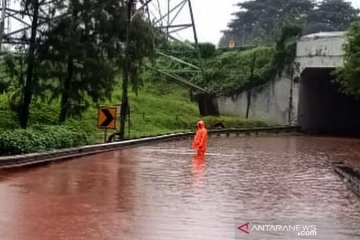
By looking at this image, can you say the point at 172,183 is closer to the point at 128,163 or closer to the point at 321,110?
the point at 128,163

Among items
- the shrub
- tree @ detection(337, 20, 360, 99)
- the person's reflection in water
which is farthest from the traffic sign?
tree @ detection(337, 20, 360, 99)

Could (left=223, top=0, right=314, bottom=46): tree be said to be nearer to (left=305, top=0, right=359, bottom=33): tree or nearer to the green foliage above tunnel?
(left=305, top=0, right=359, bottom=33): tree

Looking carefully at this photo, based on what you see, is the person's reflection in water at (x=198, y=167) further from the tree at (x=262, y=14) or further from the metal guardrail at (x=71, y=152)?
the tree at (x=262, y=14)

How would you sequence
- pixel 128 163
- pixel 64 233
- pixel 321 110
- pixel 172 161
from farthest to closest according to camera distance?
pixel 321 110 < pixel 172 161 < pixel 128 163 < pixel 64 233

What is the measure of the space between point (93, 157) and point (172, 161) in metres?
2.39

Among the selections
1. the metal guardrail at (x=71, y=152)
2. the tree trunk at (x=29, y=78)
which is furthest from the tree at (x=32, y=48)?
the metal guardrail at (x=71, y=152)

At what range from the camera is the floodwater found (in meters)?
9.12

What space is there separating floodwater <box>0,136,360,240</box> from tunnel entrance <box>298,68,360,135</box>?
89.1 ft

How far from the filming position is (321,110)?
4962 cm

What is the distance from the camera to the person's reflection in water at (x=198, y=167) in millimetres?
16392

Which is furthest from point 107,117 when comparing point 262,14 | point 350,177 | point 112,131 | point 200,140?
point 262,14

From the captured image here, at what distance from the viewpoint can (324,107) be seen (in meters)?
49.9

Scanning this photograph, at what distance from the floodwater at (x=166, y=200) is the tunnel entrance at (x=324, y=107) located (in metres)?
27.2

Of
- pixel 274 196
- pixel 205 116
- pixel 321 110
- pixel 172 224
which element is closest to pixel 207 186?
pixel 274 196
